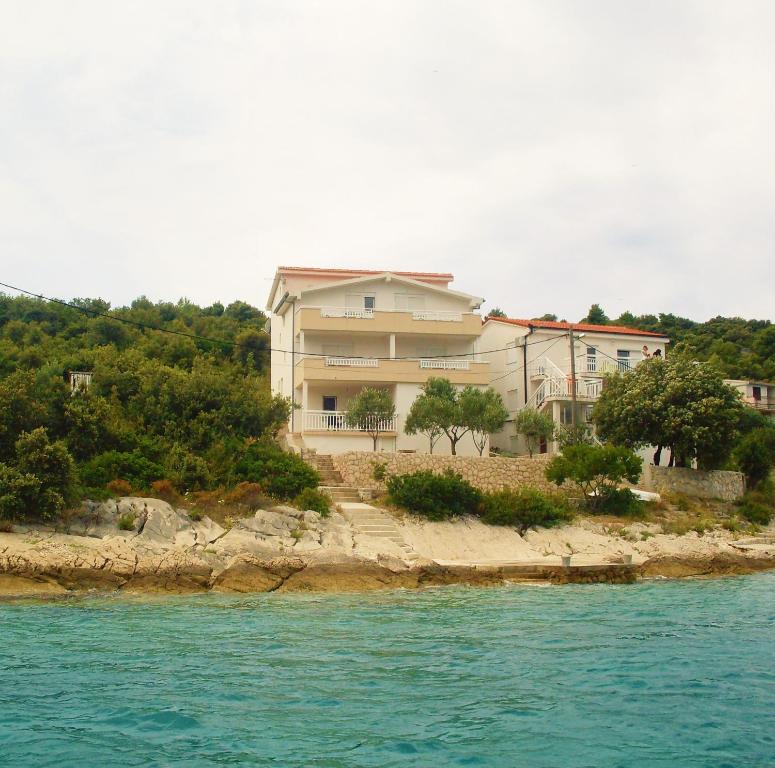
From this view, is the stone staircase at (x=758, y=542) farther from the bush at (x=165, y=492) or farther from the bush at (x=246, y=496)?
the bush at (x=165, y=492)

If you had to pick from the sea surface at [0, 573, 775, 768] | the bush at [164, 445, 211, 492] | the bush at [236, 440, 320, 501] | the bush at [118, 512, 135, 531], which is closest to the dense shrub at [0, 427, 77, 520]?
the bush at [118, 512, 135, 531]

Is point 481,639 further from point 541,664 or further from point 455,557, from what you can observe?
point 455,557

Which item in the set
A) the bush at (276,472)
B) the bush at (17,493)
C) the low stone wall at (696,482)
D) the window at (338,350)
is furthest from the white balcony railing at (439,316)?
the bush at (17,493)

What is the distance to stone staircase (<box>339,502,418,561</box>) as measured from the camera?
28.0m

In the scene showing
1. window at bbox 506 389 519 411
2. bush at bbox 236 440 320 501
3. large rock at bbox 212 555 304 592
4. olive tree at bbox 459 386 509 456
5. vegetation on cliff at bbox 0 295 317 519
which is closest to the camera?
large rock at bbox 212 555 304 592

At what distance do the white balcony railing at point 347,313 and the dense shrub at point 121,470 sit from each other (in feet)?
50.9

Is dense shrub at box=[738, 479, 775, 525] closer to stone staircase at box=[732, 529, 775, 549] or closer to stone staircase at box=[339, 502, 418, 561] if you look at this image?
stone staircase at box=[732, 529, 775, 549]

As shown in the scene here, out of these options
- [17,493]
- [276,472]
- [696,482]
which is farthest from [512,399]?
[17,493]

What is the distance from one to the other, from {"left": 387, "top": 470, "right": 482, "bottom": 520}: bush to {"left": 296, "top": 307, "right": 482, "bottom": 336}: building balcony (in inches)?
505

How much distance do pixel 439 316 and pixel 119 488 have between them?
21125mm

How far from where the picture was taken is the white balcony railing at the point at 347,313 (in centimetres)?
4256

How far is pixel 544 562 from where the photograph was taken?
26234 millimetres

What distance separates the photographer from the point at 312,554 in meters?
25.1

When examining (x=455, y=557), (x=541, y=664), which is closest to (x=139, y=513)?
(x=455, y=557)
